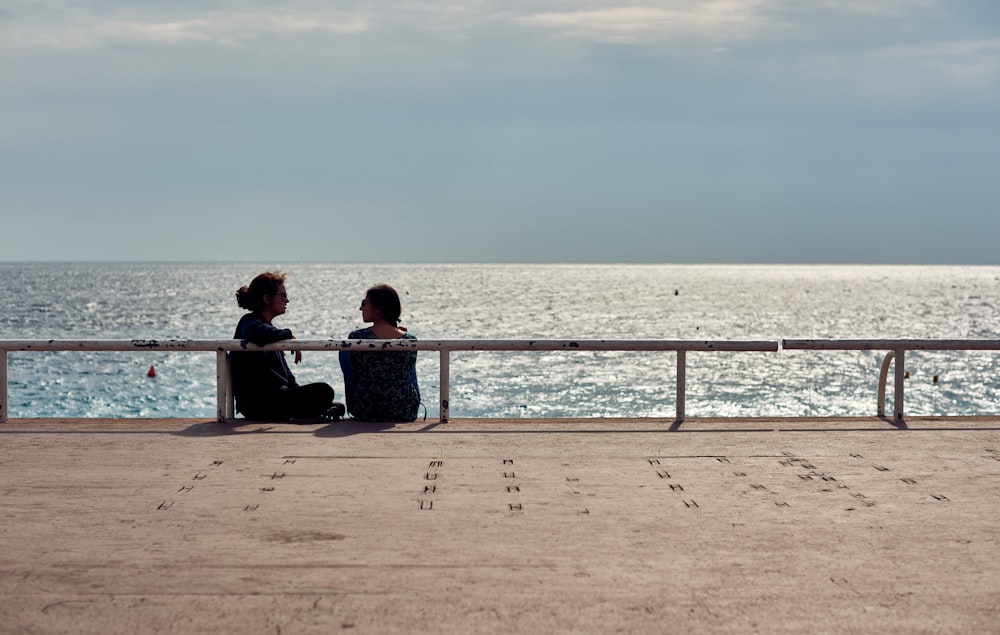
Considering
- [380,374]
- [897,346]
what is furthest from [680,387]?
[380,374]

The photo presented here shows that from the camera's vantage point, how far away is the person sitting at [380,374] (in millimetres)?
8938

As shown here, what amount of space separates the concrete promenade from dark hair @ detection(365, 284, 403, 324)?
1030mm

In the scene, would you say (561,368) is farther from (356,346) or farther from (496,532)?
(496,532)

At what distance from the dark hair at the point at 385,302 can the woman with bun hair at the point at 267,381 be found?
74cm

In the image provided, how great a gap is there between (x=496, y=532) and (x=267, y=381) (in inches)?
164

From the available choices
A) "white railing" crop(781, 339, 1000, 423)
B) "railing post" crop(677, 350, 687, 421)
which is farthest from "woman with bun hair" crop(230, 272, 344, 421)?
"white railing" crop(781, 339, 1000, 423)

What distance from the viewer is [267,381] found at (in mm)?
9008

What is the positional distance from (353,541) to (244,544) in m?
0.52

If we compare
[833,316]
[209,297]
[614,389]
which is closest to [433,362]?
[614,389]

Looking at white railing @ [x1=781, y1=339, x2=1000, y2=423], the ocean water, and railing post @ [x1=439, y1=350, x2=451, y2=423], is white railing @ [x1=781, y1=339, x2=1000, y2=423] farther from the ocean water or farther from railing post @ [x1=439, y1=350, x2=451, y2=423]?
the ocean water

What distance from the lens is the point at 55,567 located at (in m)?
4.74

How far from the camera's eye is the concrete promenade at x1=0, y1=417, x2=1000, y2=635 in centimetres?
420

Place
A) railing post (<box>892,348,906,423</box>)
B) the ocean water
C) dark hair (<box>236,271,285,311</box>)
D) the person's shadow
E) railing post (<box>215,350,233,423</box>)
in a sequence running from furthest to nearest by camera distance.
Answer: the ocean water, railing post (<box>892,348,906,423</box>), dark hair (<box>236,271,285,311</box>), railing post (<box>215,350,233,423</box>), the person's shadow

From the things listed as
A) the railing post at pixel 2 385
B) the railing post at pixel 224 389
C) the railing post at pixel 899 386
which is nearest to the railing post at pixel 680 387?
the railing post at pixel 899 386
